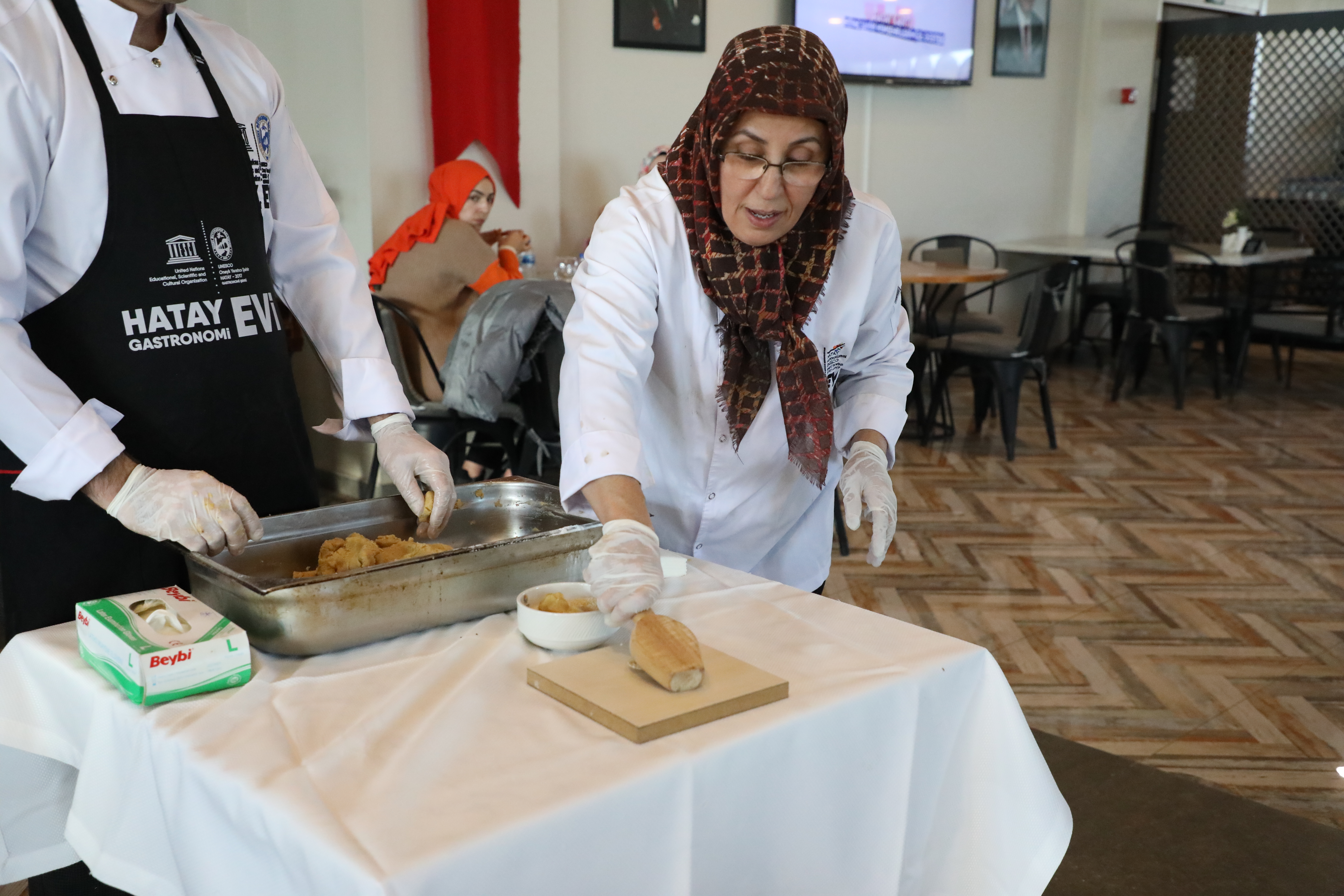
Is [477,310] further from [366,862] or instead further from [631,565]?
[366,862]

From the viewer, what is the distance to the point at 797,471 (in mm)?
1550

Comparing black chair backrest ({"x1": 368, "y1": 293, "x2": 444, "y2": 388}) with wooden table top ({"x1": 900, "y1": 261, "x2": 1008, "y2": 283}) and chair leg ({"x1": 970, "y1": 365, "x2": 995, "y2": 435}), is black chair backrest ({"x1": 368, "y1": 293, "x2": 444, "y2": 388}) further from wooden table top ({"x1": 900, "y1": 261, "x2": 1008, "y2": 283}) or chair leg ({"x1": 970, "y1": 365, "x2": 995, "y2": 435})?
chair leg ({"x1": 970, "y1": 365, "x2": 995, "y2": 435})

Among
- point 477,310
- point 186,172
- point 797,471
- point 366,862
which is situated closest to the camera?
point 366,862

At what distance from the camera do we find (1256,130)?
712 cm

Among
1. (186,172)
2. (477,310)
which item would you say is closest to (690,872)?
(186,172)

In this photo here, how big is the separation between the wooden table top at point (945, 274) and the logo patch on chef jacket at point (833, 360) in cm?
301

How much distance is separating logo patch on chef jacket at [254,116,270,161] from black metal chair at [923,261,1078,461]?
359 cm

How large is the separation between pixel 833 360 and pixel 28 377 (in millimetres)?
948

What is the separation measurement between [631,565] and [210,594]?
40 centimetres

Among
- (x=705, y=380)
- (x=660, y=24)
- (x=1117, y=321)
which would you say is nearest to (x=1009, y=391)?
(x=660, y=24)

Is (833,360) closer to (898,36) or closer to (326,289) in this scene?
(326,289)

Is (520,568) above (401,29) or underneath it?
underneath

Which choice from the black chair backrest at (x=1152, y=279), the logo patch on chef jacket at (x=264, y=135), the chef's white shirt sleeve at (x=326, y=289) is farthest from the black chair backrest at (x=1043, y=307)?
the logo patch on chef jacket at (x=264, y=135)

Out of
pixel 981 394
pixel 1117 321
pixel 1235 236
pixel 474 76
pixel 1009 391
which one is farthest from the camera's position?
pixel 1117 321
